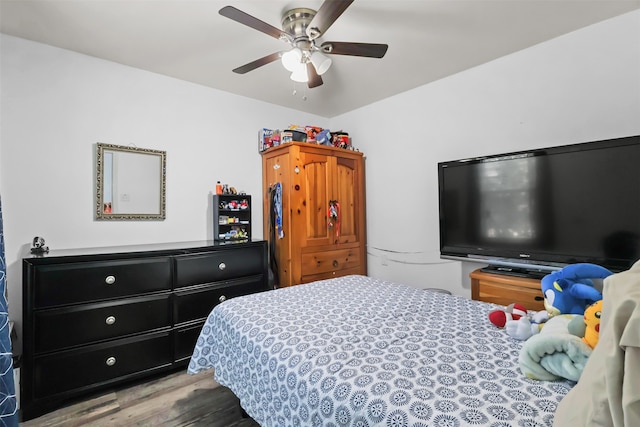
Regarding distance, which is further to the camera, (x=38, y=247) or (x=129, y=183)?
(x=129, y=183)

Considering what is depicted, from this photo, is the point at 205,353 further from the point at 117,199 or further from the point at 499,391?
the point at 117,199

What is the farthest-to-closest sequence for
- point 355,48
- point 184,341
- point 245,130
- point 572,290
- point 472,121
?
point 245,130
point 472,121
point 184,341
point 355,48
point 572,290

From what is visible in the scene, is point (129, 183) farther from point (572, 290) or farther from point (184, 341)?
point (572, 290)

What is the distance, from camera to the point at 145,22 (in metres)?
1.96

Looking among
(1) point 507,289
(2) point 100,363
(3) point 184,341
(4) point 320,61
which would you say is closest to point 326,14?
(4) point 320,61

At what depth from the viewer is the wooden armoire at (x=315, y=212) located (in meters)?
2.94

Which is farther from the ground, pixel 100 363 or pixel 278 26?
pixel 278 26

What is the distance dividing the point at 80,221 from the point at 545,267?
3.53 meters

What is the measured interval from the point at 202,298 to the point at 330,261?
4.31ft

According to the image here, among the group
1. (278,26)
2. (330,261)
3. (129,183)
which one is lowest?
(330,261)

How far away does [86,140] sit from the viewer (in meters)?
2.38

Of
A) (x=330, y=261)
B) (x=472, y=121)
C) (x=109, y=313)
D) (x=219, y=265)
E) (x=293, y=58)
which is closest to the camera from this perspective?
(x=293, y=58)

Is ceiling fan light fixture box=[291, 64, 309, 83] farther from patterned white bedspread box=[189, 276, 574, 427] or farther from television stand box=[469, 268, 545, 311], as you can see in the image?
television stand box=[469, 268, 545, 311]

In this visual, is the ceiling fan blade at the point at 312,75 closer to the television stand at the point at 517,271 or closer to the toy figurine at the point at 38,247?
the television stand at the point at 517,271
